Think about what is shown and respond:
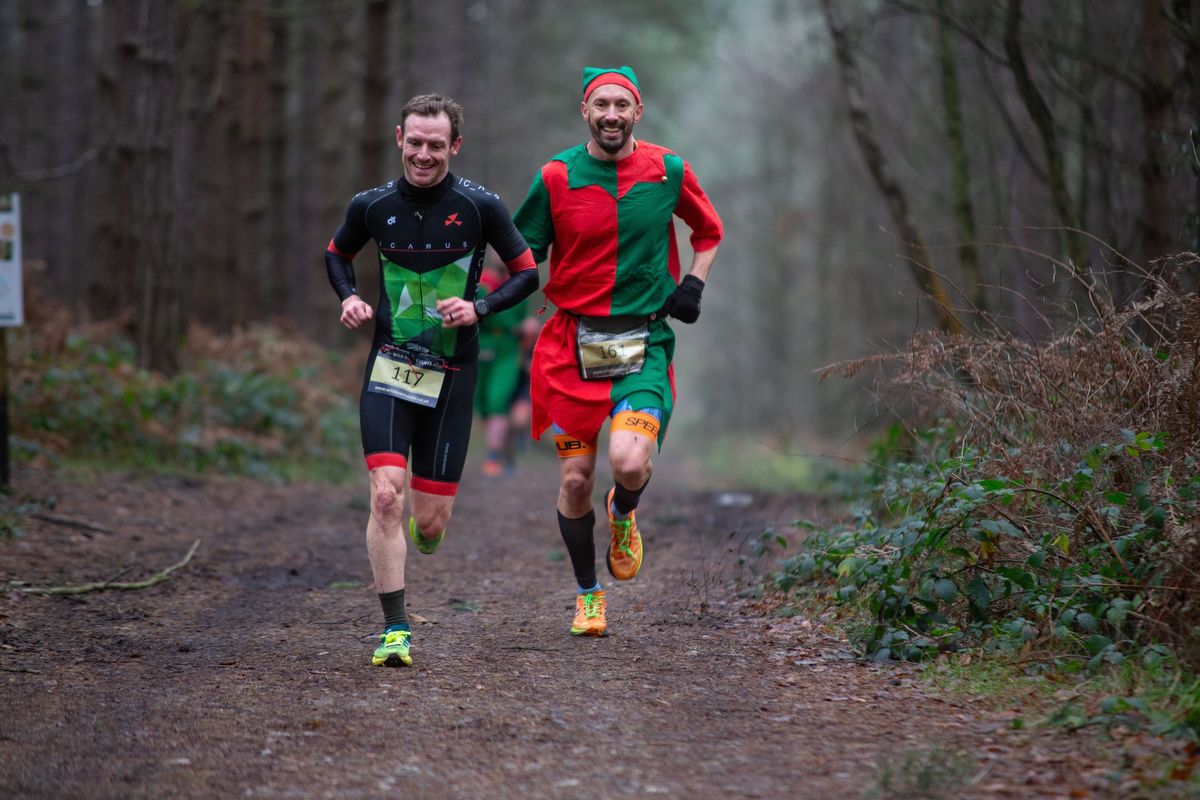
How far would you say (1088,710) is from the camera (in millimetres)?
4223

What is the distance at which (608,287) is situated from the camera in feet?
19.2

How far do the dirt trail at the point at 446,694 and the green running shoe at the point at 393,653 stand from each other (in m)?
0.10

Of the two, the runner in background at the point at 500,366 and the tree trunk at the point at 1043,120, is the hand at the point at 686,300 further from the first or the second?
the runner in background at the point at 500,366

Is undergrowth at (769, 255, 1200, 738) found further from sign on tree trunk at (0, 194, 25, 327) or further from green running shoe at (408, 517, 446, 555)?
sign on tree trunk at (0, 194, 25, 327)

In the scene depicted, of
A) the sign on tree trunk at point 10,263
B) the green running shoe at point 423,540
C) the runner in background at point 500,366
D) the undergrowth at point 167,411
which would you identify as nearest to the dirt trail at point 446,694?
the green running shoe at point 423,540

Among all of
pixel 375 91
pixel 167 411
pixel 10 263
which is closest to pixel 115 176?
pixel 167 411

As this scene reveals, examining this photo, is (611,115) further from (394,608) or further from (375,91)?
(375,91)

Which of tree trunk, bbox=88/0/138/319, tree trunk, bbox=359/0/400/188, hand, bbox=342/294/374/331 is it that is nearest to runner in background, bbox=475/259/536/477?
tree trunk, bbox=88/0/138/319

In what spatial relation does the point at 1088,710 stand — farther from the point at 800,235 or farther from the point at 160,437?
the point at 800,235

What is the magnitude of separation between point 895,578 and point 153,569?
460 centimetres

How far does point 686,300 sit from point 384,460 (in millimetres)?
1555

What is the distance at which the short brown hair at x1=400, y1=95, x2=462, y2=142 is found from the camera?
18.4 ft

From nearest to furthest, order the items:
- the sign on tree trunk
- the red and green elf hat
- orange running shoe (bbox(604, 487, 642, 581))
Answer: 1. the red and green elf hat
2. orange running shoe (bbox(604, 487, 642, 581))
3. the sign on tree trunk

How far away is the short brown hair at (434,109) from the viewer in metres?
5.59
